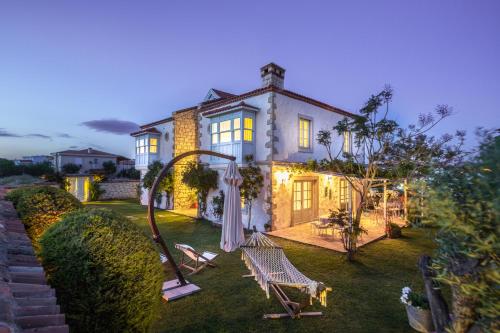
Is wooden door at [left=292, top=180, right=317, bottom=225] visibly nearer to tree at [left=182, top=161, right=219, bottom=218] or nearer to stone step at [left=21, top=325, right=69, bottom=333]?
tree at [left=182, top=161, right=219, bottom=218]

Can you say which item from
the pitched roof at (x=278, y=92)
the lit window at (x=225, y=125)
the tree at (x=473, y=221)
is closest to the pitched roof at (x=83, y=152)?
the pitched roof at (x=278, y=92)

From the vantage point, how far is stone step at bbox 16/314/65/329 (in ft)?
4.52

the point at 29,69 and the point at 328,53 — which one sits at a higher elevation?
the point at 328,53

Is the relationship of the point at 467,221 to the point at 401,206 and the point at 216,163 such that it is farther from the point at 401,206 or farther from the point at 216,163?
the point at 401,206

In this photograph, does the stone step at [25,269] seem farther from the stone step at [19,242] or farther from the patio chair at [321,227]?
the patio chair at [321,227]

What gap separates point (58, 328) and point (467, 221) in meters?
3.17

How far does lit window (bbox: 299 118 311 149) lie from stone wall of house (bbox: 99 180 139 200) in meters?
19.4

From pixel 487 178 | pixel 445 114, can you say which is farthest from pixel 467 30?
pixel 487 178

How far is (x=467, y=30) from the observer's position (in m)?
15.9

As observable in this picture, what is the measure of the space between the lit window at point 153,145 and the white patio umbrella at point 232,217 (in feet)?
46.0

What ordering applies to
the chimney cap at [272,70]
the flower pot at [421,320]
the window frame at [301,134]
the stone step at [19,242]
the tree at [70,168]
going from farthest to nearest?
the tree at [70,168], the window frame at [301,134], the chimney cap at [272,70], the flower pot at [421,320], the stone step at [19,242]

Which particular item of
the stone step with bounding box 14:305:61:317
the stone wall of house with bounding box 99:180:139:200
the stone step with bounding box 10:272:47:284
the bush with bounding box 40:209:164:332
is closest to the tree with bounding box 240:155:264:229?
the bush with bounding box 40:209:164:332

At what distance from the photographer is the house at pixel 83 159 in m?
39.3

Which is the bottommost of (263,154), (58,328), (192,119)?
(58,328)
